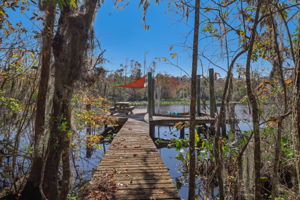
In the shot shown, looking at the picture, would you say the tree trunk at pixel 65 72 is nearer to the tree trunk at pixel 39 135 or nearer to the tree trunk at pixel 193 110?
the tree trunk at pixel 39 135

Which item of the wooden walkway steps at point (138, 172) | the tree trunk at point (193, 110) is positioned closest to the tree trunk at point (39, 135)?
the wooden walkway steps at point (138, 172)

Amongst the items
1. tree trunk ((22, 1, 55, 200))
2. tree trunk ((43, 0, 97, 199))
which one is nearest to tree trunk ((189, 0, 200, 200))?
tree trunk ((43, 0, 97, 199))

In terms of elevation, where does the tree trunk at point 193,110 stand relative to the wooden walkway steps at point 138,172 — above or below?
above

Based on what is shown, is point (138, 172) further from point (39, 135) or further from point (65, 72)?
point (65, 72)

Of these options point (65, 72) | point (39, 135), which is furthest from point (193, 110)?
point (39, 135)

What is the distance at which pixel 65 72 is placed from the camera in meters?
3.08

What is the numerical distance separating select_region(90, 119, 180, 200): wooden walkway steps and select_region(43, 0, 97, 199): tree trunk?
806 millimetres

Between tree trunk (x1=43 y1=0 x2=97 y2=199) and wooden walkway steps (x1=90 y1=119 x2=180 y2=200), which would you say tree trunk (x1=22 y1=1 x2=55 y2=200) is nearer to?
tree trunk (x1=43 y1=0 x2=97 y2=199)

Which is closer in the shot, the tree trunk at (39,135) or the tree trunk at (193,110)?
the tree trunk at (193,110)

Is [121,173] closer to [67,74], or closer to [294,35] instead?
[67,74]

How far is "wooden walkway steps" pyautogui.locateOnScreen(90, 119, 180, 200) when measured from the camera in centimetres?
255

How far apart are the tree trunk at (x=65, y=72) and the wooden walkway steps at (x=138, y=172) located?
0.81 meters

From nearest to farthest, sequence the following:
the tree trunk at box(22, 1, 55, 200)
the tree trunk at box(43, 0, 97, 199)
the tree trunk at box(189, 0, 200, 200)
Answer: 1. the tree trunk at box(189, 0, 200, 200)
2. the tree trunk at box(43, 0, 97, 199)
3. the tree trunk at box(22, 1, 55, 200)

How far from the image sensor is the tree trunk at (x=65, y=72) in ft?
10.1
